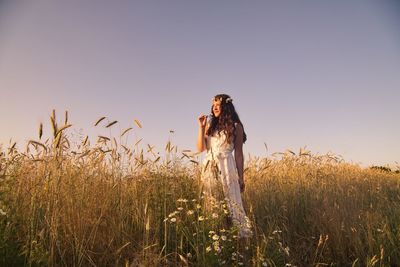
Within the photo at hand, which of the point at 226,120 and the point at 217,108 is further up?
the point at 217,108

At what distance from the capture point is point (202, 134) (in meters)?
4.42

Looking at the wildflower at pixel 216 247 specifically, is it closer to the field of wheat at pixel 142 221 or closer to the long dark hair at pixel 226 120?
the field of wheat at pixel 142 221

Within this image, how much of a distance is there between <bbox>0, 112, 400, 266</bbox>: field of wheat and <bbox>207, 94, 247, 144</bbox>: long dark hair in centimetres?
54

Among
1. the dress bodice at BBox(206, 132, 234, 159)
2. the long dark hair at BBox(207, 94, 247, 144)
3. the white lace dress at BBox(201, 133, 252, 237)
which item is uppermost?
the long dark hair at BBox(207, 94, 247, 144)

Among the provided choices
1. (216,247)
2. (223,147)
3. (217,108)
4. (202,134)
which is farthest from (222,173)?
(216,247)

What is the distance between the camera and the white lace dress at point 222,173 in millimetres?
3750

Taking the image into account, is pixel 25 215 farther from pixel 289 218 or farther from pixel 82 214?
pixel 289 218

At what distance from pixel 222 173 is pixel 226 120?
709 millimetres

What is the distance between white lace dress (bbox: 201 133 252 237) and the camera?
3.75 metres

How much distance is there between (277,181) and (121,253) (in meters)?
3.75

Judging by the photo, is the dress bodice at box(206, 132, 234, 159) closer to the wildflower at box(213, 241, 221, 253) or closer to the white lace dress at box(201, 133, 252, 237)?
the white lace dress at box(201, 133, 252, 237)

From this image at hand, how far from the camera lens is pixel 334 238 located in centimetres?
360

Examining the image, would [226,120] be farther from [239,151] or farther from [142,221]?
[142,221]

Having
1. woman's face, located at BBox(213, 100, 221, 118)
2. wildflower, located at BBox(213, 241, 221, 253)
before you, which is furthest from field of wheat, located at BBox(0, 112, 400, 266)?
woman's face, located at BBox(213, 100, 221, 118)
